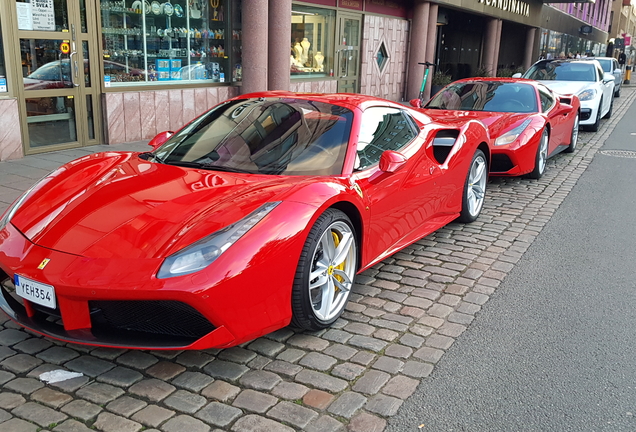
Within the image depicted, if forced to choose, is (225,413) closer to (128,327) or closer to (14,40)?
(128,327)

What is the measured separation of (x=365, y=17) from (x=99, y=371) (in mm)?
14390

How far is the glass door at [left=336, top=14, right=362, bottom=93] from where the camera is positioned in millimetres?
15148

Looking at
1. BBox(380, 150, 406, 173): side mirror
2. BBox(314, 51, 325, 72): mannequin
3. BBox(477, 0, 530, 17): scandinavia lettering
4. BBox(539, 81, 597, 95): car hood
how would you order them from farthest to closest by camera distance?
BBox(477, 0, 530, 17): scandinavia lettering, BBox(314, 51, 325, 72): mannequin, BBox(539, 81, 597, 95): car hood, BBox(380, 150, 406, 173): side mirror

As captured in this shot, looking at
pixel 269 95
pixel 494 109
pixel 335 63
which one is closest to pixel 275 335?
pixel 269 95

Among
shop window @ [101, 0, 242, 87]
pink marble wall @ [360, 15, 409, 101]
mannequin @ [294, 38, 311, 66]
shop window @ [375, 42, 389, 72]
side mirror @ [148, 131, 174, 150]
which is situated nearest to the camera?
side mirror @ [148, 131, 174, 150]

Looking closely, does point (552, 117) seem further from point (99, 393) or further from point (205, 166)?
point (99, 393)

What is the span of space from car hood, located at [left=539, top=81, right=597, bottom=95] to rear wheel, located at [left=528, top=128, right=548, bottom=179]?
208 inches

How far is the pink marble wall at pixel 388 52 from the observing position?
53.2ft

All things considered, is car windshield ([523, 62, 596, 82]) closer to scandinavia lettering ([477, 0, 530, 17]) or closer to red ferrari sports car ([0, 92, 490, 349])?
scandinavia lettering ([477, 0, 530, 17])

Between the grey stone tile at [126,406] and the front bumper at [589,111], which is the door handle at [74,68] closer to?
the grey stone tile at [126,406]

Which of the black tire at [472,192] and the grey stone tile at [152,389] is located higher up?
the black tire at [472,192]

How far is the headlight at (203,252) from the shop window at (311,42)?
37.2 ft

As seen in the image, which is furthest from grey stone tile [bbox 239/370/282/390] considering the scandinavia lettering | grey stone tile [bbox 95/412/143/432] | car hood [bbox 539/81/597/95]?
the scandinavia lettering


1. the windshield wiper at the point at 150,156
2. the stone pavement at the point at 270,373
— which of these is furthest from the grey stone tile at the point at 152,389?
the windshield wiper at the point at 150,156
